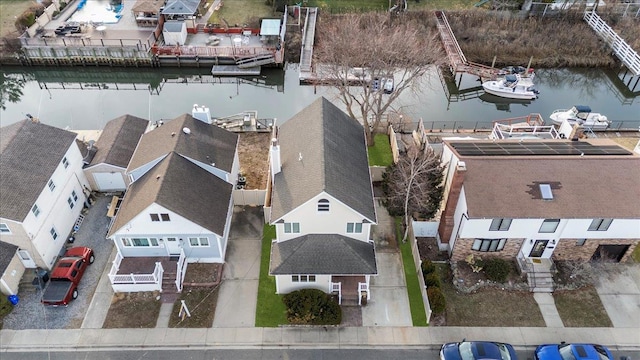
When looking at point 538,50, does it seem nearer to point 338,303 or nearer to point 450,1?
point 450,1

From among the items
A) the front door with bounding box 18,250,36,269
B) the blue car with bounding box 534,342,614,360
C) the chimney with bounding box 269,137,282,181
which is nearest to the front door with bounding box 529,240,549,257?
the blue car with bounding box 534,342,614,360

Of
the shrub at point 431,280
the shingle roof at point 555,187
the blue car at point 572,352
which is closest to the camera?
the blue car at point 572,352

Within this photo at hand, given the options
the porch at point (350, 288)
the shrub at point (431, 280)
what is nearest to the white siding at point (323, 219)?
the porch at point (350, 288)

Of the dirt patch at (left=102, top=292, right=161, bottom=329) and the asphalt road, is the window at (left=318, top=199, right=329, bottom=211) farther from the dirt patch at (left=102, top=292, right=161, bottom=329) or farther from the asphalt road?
the dirt patch at (left=102, top=292, right=161, bottom=329)

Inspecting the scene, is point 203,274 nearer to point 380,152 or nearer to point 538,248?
point 380,152

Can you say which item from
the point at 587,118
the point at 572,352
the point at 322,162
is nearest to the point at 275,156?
the point at 322,162

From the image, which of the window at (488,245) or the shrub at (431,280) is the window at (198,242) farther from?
the window at (488,245)
